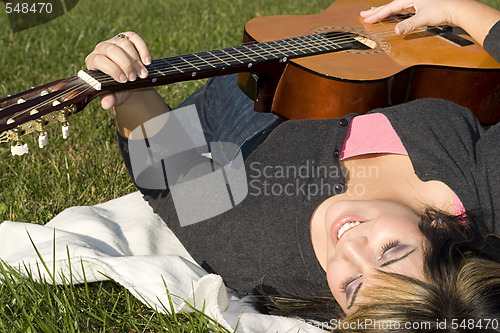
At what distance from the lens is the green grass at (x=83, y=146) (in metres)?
1.97

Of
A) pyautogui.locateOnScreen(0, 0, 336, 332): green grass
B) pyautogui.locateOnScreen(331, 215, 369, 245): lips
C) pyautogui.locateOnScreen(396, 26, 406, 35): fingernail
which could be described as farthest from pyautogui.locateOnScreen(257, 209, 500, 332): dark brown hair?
pyautogui.locateOnScreen(396, 26, 406, 35): fingernail

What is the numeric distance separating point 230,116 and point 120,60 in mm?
965

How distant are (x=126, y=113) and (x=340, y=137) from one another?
2.61 feet

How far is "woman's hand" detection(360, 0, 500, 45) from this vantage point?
2777 mm

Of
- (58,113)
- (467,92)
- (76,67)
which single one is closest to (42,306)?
(58,113)

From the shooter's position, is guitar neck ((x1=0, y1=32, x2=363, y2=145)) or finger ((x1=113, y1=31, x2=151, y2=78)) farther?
finger ((x1=113, y1=31, x2=151, y2=78))

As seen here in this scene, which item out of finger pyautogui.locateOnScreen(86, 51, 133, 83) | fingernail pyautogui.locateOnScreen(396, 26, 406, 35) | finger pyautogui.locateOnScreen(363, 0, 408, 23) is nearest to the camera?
finger pyautogui.locateOnScreen(86, 51, 133, 83)

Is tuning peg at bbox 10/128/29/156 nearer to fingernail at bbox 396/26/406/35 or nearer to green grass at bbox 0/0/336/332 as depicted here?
green grass at bbox 0/0/336/332

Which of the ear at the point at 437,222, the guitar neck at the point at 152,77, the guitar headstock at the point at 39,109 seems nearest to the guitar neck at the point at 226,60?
the guitar neck at the point at 152,77

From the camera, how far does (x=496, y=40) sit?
8.64ft

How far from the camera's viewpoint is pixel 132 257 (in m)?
2.20

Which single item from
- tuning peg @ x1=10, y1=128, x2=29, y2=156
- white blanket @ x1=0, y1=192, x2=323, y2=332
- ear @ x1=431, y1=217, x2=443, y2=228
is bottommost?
white blanket @ x1=0, y1=192, x2=323, y2=332

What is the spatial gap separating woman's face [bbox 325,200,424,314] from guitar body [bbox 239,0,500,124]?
2.06 ft

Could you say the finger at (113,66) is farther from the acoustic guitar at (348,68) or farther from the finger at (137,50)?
the acoustic guitar at (348,68)
